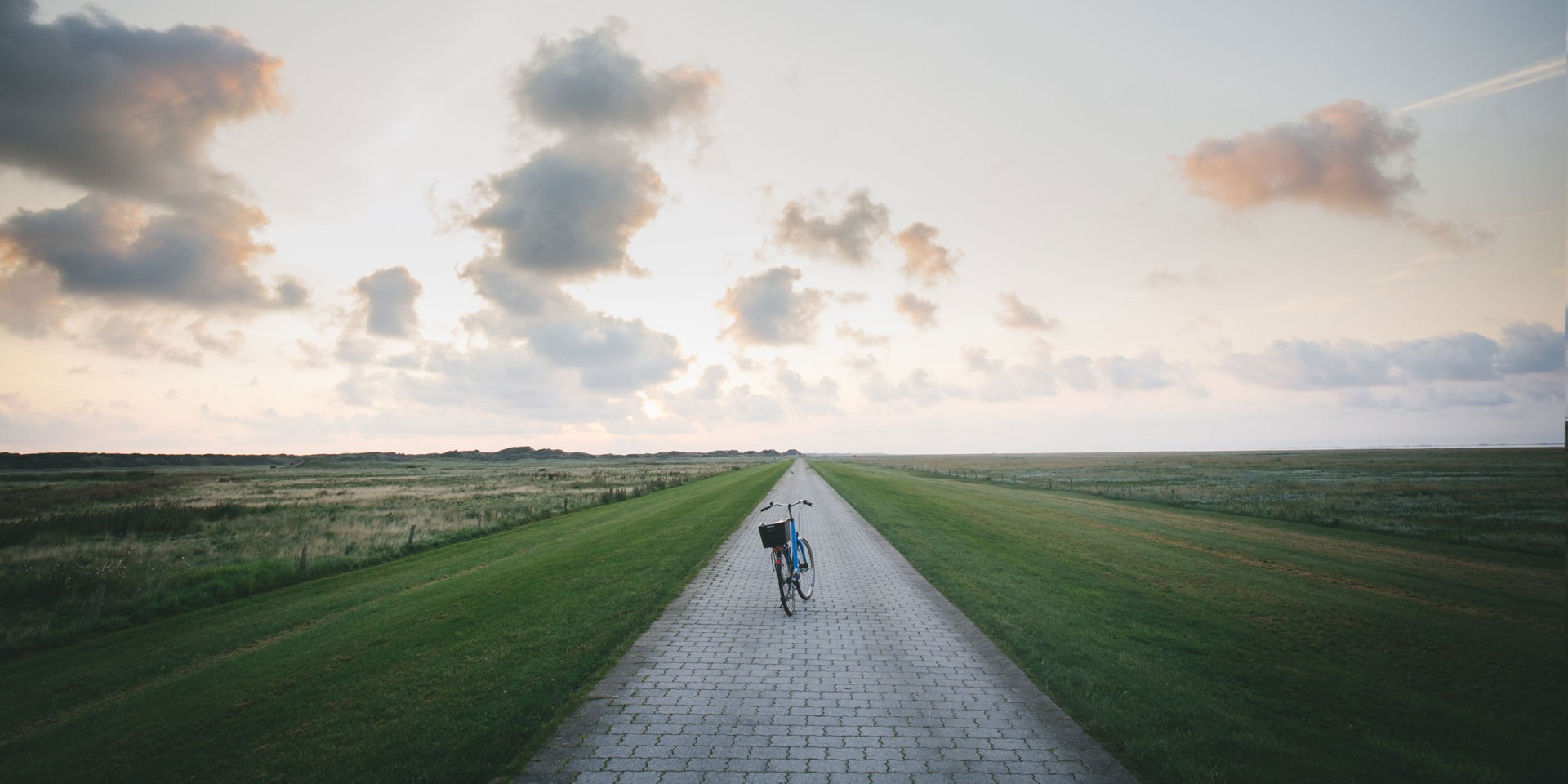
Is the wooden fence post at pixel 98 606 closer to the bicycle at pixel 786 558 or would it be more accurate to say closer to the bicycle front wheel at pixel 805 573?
the bicycle at pixel 786 558

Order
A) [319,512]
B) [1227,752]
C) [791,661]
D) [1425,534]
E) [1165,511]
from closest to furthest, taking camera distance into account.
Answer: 1. [1227,752]
2. [791,661]
3. [1425,534]
4. [1165,511]
5. [319,512]

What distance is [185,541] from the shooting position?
23.8 meters

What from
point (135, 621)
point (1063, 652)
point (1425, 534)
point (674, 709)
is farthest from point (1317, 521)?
point (135, 621)

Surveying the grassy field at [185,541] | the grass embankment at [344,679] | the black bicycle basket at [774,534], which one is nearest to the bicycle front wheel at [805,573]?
the black bicycle basket at [774,534]

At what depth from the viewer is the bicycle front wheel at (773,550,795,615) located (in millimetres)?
9656

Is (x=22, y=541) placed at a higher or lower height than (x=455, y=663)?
lower

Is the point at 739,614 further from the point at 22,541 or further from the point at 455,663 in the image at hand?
the point at 22,541

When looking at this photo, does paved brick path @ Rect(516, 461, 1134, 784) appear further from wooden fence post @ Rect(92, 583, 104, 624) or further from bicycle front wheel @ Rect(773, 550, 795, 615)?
wooden fence post @ Rect(92, 583, 104, 624)

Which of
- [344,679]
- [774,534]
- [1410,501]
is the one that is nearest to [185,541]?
[344,679]

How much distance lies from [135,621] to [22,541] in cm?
1970

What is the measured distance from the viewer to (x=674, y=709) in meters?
6.07

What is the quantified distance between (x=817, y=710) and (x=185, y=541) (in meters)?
31.3

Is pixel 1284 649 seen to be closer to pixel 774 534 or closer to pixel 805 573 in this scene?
pixel 774 534

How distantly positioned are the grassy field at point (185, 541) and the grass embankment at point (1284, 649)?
17608mm
